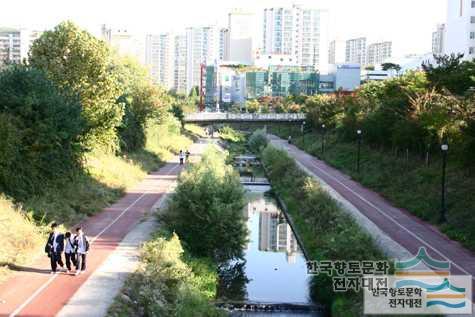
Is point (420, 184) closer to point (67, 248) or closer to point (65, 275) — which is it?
point (67, 248)

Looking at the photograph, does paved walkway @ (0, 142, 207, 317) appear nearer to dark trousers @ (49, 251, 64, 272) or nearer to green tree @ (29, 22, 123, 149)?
dark trousers @ (49, 251, 64, 272)

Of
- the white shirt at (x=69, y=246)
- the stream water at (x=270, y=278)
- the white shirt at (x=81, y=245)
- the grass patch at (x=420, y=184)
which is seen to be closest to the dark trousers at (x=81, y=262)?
the white shirt at (x=81, y=245)

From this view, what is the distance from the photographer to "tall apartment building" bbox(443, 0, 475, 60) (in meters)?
81.8

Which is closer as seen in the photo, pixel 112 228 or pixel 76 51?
pixel 112 228

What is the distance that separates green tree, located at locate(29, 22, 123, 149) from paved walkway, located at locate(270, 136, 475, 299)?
12855 millimetres

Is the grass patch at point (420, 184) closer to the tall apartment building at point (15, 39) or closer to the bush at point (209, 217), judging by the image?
the bush at point (209, 217)

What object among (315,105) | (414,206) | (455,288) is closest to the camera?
(455,288)

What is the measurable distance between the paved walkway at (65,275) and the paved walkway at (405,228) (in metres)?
9.75

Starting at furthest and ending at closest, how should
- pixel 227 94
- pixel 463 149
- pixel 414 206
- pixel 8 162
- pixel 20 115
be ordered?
1. pixel 227 94
2. pixel 414 206
3. pixel 463 149
4. pixel 20 115
5. pixel 8 162

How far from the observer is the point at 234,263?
912 inches

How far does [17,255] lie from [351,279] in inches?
343

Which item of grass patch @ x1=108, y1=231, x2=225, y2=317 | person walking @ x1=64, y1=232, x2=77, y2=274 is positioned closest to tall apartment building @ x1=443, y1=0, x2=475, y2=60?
grass patch @ x1=108, y1=231, x2=225, y2=317

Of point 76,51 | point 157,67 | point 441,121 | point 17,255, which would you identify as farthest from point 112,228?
point 157,67

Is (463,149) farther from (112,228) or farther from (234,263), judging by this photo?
(112,228)
